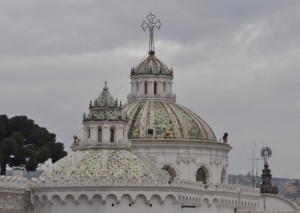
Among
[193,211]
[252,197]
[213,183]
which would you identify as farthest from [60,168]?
[252,197]

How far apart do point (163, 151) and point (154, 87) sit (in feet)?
26.3

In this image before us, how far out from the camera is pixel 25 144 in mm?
132875

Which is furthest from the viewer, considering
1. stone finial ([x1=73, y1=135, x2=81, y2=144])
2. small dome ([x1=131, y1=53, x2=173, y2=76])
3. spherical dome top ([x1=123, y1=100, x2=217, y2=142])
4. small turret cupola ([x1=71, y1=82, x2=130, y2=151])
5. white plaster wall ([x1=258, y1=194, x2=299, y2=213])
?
white plaster wall ([x1=258, y1=194, x2=299, y2=213])

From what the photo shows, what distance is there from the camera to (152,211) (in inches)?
4166

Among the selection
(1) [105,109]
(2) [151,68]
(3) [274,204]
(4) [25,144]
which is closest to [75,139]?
(4) [25,144]

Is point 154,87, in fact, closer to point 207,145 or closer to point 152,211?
point 207,145

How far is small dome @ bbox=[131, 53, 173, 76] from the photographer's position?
13150 cm

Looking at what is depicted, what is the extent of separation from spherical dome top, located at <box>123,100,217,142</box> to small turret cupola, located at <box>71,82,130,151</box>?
51.3ft

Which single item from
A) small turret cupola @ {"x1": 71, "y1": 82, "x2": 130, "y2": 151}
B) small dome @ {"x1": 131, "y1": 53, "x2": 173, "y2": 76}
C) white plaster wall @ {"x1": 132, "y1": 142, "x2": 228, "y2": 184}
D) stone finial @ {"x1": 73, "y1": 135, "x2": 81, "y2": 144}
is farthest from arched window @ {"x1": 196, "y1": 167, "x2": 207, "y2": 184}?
small turret cupola @ {"x1": 71, "y1": 82, "x2": 130, "y2": 151}

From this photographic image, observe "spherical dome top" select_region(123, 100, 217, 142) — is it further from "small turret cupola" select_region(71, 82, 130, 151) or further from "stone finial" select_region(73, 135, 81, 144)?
"small turret cupola" select_region(71, 82, 130, 151)

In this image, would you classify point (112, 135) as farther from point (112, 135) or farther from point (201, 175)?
point (201, 175)

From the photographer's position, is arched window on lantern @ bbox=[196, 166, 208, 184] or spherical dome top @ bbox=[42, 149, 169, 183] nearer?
spherical dome top @ bbox=[42, 149, 169, 183]

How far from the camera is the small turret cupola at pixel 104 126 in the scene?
108750 mm

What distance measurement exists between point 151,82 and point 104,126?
22629 millimetres
